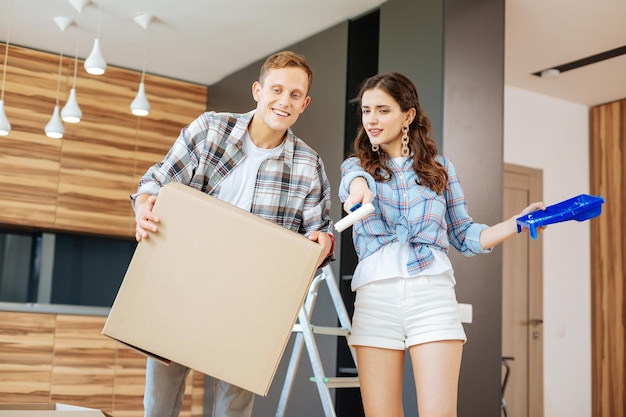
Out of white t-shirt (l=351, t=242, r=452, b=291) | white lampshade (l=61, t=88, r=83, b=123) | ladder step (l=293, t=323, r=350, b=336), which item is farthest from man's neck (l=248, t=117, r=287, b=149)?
white lampshade (l=61, t=88, r=83, b=123)

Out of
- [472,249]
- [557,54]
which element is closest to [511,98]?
[557,54]

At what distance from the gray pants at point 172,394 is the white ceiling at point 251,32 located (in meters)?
2.65

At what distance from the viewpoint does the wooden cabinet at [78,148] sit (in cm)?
477

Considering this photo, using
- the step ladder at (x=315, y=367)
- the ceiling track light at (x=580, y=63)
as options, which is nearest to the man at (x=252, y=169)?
the step ladder at (x=315, y=367)

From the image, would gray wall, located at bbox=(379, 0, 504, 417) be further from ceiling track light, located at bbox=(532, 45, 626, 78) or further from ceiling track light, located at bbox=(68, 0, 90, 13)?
ceiling track light, located at bbox=(68, 0, 90, 13)

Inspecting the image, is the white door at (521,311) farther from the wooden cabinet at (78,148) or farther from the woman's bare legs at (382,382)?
the woman's bare legs at (382,382)

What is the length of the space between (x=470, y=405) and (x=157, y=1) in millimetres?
2685

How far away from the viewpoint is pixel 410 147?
1.99 m

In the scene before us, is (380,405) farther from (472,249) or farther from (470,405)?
(470,405)

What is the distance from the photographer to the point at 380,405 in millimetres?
1790

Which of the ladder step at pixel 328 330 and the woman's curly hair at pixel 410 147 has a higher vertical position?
the woman's curly hair at pixel 410 147

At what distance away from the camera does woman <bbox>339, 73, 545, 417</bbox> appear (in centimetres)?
178

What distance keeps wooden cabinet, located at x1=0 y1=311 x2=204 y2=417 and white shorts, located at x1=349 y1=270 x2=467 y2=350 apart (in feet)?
10.1

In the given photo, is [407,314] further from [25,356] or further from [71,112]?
[25,356]
